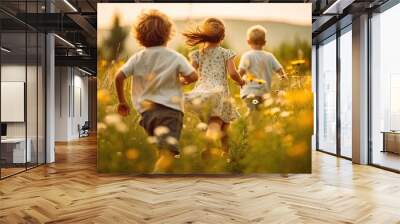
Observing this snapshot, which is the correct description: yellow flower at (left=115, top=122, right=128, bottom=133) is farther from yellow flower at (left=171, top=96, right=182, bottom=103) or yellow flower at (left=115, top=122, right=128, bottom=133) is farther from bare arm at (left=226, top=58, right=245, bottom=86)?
bare arm at (left=226, top=58, right=245, bottom=86)

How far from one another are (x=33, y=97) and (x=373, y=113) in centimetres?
678

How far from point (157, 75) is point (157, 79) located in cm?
6

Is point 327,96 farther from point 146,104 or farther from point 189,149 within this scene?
point 146,104

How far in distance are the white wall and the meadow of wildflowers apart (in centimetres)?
993

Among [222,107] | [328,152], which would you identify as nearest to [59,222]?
[222,107]

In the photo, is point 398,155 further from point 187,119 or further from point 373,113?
point 187,119

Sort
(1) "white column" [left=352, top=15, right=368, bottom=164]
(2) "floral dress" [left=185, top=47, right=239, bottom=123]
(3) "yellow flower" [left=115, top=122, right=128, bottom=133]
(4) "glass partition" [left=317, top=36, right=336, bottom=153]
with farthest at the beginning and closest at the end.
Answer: (4) "glass partition" [left=317, top=36, right=336, bottom=153] < (1) "white column" [left=352, top=15, right=368, bottom=164] < (3) "yellow flower" [left=115, top=122, right=128, bottom=133] < (2) "floral dress" [left=185, top=47, right=239, bottom=123]

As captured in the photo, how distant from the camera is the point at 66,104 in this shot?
1611 centimetres

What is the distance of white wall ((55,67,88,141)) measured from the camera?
52.6 feet

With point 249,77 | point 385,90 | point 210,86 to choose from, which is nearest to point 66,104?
point 210,86

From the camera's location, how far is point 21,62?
23.6 feet

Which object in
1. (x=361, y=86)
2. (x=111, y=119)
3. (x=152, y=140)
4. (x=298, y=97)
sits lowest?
(x=152, y=140)

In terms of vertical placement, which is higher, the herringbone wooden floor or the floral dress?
the floral dress

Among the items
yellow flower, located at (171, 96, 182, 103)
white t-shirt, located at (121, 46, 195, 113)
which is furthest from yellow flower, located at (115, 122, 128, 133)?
yellow flower, located at (171, 96, 182, 103)
